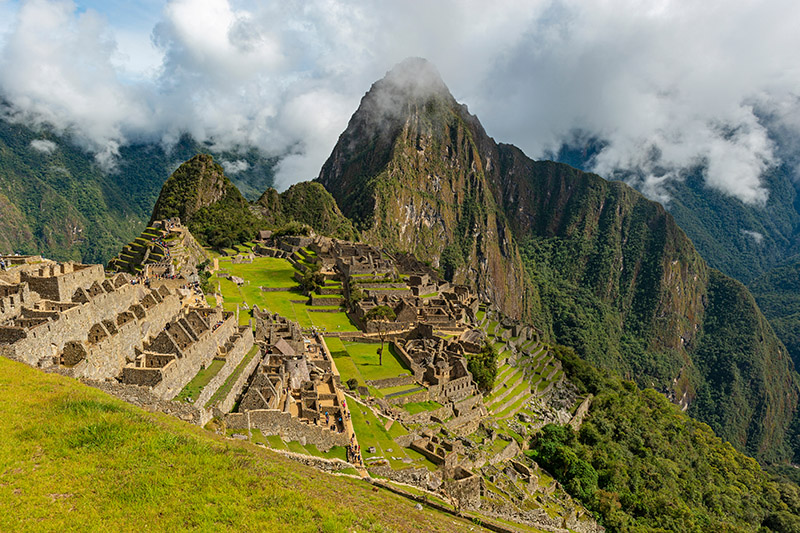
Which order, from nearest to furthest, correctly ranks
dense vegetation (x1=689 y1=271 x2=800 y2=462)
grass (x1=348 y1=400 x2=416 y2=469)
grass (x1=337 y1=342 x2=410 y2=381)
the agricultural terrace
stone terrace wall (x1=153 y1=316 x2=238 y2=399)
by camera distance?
stone terrace wall (x1=153 y1=316 x2=238 y2=399)
grass (x1=348 y1=400 x2=416 y2=469)
grass (x1=337 y1=342 x2=410 y2=381)
the agricultural terrace
dense vegetation (x1=689 y1=271 x2=800 y2=462)

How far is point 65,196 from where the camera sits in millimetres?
110000

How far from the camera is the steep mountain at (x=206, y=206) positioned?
80.2 meters

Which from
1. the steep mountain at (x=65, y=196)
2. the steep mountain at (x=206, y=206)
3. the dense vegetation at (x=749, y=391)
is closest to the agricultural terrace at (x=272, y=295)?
the steep mountain at (x=206, y=206)

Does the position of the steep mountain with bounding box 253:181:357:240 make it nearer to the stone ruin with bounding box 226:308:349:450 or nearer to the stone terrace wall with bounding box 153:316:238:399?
the stone ruin with bounding box 226:308:349:450

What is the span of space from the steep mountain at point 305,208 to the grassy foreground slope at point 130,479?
364 ft

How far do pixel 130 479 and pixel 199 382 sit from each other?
12.3 meters

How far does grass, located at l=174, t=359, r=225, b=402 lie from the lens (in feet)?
66.3

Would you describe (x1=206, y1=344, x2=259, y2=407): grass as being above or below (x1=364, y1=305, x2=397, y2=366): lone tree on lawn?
A: below

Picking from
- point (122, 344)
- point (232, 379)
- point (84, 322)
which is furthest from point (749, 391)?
point (84, 322)

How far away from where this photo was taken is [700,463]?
193 ft

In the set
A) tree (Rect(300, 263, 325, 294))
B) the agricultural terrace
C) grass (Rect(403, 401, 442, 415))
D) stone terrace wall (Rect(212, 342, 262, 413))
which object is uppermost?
tree (Rect(300, 263, 325, 294))

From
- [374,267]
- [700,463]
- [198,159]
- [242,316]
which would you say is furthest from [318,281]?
[198,159]

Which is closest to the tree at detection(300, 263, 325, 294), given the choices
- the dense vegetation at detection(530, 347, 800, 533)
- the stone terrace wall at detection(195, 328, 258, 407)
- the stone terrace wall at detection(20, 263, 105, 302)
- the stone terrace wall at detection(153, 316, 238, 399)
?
the stone terrace wall at detection(195, 328, 258, 407)

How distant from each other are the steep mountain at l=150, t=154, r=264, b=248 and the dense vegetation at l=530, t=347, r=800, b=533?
5912 cm
